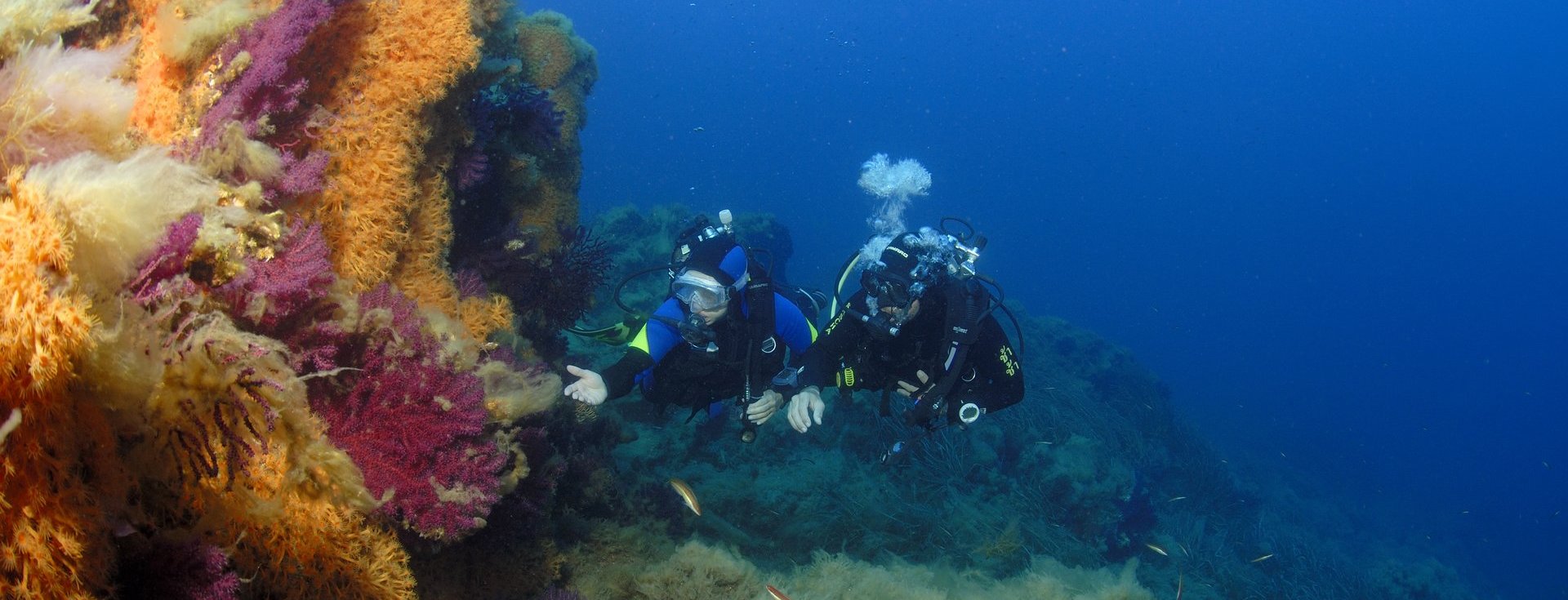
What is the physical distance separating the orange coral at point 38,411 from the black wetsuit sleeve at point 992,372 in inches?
221

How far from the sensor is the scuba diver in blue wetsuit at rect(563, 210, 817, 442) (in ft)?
18.4

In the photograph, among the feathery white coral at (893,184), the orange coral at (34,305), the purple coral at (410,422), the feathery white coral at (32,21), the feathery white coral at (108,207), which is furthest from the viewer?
the feathery white coral at (893,184)

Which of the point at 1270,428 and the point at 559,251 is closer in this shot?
the point at 559,251

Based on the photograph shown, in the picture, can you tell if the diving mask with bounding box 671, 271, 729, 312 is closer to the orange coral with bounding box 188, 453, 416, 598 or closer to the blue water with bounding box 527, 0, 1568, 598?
the orange coral with bounding box 188, 453, 416, 598

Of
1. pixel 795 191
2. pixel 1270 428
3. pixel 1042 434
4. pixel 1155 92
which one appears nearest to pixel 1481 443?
pixel 1270 428

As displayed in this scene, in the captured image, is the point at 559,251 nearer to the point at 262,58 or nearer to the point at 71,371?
the point at 262,58

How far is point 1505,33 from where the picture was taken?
123438 mm

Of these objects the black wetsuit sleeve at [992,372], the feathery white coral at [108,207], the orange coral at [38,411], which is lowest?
the orange coral at [38,411]

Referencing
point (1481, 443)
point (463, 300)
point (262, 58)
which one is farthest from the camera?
point (1481, 443)

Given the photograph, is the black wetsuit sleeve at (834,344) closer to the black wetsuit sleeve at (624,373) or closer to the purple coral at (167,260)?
the black wetsuit sleeve at (624,373)

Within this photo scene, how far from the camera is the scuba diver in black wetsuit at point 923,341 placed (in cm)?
576

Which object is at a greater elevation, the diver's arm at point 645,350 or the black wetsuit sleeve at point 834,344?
the black wetsuit sleeve at point 834,344

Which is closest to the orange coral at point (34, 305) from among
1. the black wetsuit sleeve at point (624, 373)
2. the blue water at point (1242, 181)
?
the black wetsuit sleeve at point (624, 373)

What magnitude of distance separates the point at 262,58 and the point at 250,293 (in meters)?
1.04
